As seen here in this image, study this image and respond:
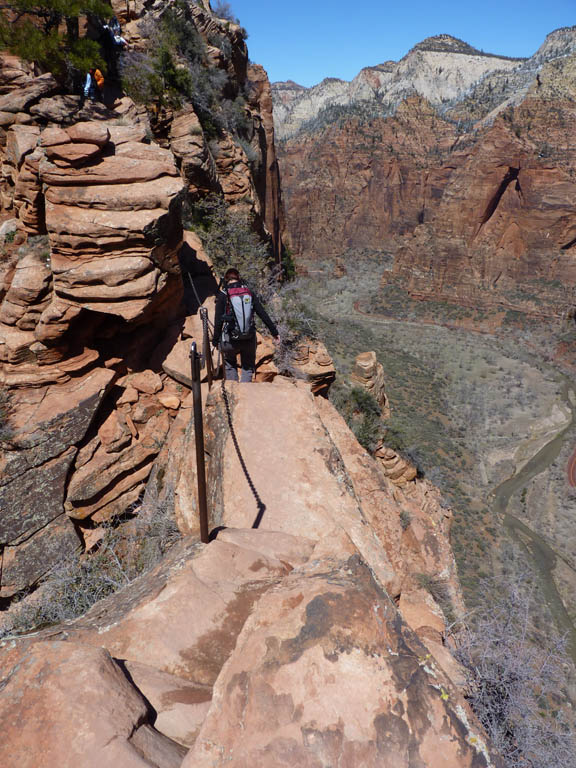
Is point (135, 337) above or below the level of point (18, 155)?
below

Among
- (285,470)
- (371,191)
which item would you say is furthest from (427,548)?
(371,191)

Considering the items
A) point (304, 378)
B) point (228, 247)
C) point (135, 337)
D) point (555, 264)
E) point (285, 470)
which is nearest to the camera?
point (285, 470)

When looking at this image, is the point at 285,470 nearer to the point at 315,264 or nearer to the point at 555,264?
the point at 555,264

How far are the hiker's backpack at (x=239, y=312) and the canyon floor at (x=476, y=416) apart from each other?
6203 millimetres

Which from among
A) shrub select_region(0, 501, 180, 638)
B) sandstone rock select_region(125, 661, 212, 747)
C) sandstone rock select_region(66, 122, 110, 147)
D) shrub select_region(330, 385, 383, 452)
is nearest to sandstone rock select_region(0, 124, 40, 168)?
sandstone rock select_region(66, 122, 110, 147)

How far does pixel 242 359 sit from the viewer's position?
7.66 m

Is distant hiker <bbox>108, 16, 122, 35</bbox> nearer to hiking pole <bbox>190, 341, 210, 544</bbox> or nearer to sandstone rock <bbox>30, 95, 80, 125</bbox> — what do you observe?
sandstone rock <bbox>30, 95, 80, 125</bbox>

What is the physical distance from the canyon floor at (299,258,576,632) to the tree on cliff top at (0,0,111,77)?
8.31m

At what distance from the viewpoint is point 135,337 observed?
7438 millimetres

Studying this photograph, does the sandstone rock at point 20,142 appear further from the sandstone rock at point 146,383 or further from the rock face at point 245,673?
the rock face at point 245,673

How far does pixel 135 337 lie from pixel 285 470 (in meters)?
3.98

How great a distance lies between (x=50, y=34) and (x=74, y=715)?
11901mm

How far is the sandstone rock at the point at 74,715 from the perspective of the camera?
192 centimetres

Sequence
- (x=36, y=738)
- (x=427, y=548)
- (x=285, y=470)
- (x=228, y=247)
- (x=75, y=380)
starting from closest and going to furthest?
(x=36, y=738) → (x=285, y=470) → (x=75, y=380) → (x=228, y=247) → (x=427, y=548)
